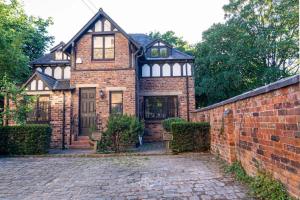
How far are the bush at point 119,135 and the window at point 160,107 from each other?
4.96 m

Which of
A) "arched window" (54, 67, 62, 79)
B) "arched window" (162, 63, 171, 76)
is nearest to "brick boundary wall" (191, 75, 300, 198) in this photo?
"arched window" (162, 63, 171, 76)

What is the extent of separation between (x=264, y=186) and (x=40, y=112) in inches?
476

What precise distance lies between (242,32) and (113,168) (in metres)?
16.7

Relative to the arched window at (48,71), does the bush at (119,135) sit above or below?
below

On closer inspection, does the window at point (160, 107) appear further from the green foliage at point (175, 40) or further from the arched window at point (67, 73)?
the green foliage at point (175, 40)

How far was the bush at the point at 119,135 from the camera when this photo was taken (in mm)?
9703

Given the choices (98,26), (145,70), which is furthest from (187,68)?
(98,26)

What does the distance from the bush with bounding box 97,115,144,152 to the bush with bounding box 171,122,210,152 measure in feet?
5.52

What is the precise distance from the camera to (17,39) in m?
13.1

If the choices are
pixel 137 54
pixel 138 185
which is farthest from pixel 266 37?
pixel 138 185

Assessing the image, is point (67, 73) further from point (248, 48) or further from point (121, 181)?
point (248, 48)

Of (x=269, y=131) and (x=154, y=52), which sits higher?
(x=154, y=52)

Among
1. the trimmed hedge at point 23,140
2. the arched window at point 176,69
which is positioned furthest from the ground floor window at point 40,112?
the arched window at point 176,69

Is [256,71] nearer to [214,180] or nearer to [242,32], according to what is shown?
[242,32]
